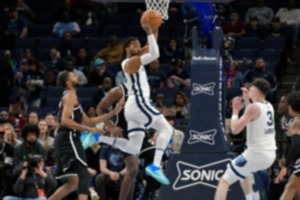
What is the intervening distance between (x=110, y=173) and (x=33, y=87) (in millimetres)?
5004

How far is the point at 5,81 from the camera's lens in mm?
22156

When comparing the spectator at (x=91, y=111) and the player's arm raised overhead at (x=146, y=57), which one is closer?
the player's arm raised overhead at (x=146, y=57)

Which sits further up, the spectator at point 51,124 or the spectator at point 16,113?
the spectator at point 51,124

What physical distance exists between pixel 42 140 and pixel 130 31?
5.64 metres

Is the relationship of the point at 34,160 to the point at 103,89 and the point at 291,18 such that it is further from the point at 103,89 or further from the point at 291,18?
the point at 291,18

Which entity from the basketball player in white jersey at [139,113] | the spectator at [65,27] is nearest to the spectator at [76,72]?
the spectator at [65,27]

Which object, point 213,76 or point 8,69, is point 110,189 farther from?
point 8,69

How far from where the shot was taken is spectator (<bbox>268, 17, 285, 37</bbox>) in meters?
22.6

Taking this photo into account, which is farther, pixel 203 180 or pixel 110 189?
pixel 110 189

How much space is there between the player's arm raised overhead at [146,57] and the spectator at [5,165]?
3.88 m

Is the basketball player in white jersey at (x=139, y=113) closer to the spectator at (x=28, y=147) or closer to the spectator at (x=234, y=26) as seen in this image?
the spectator at (x=28, y=147)

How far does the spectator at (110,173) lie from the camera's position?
1736 centimetres

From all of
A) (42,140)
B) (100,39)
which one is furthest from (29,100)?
(42,140)

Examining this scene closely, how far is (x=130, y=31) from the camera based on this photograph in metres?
23.5
